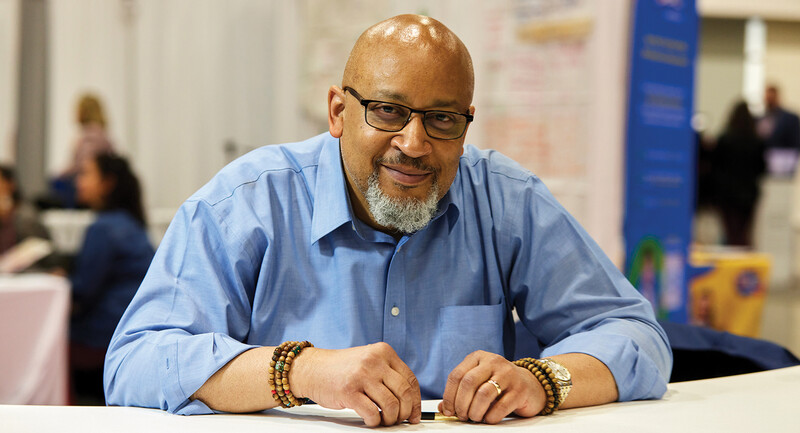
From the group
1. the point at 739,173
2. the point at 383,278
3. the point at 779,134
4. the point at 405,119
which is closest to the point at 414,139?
the point at 405,119

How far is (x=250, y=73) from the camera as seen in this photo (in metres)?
5.14

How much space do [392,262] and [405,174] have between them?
18 centimetres

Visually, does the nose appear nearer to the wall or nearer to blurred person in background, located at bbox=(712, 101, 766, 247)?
blurred person in background, located at bbox=(712, 101, 766, 247)

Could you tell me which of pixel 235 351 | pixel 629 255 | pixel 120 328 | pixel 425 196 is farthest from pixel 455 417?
pixel 629 255

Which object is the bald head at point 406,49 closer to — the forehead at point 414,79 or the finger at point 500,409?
the forehead at point 414,79

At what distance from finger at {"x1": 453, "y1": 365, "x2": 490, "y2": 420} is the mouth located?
0.44 m

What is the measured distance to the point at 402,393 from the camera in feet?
3.49

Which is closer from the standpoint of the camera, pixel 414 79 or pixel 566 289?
pixel 414 79

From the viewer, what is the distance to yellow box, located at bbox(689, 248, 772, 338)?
15.2ft

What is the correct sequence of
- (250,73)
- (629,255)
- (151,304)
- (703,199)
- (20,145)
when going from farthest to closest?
(703,199)
(20,145)
(250,73)
(629,255)
(151,304)

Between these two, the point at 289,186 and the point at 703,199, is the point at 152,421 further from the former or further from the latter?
the point at 703,199

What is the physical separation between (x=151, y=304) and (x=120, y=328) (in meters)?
0.08

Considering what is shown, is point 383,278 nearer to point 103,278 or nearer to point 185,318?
point 185,318

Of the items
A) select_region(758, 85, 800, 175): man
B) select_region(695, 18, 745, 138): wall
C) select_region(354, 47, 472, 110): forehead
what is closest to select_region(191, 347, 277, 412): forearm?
select_region(354, 47, 472, 110): forehead
